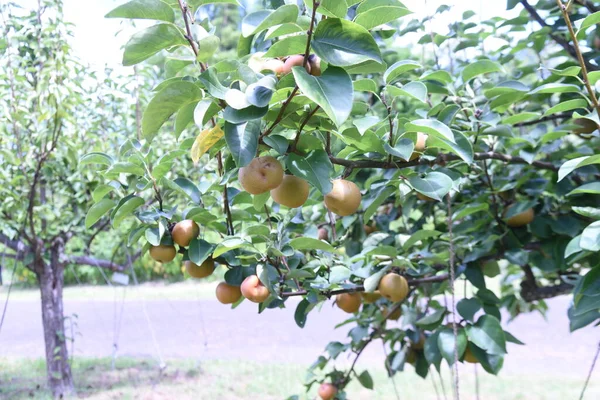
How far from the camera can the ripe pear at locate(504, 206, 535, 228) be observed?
1.10m

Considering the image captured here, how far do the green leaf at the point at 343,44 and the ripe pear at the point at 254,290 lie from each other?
404 millimetres

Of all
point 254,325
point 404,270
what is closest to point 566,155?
point 404,270

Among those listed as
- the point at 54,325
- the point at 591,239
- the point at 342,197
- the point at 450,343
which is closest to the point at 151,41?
the point at 342,197

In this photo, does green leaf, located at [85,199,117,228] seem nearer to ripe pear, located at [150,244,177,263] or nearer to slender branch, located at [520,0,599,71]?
ripe pear, located at [150,244,177,263]

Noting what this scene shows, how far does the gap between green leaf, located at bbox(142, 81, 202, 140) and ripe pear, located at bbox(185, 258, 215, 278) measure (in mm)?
302

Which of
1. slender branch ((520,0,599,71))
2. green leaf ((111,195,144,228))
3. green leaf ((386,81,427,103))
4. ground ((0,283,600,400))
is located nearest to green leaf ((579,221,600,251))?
green leaf ((386,81,427,103))

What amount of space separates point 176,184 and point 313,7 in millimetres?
434

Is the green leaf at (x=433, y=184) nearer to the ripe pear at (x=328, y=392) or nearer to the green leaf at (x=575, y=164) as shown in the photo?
the green leaf at (x=575, y=164)

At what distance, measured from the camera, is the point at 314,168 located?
23.5 inches

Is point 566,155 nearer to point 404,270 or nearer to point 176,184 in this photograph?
point 404,270

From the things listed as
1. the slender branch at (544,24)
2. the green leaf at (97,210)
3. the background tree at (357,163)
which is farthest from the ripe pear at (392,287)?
the slender branch at (544,24)

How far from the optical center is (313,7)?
459mm

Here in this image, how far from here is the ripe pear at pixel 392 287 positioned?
3.10 ft

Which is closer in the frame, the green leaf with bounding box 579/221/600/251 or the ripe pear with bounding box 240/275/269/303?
the green leaf with bounding box 579/221/600/251
